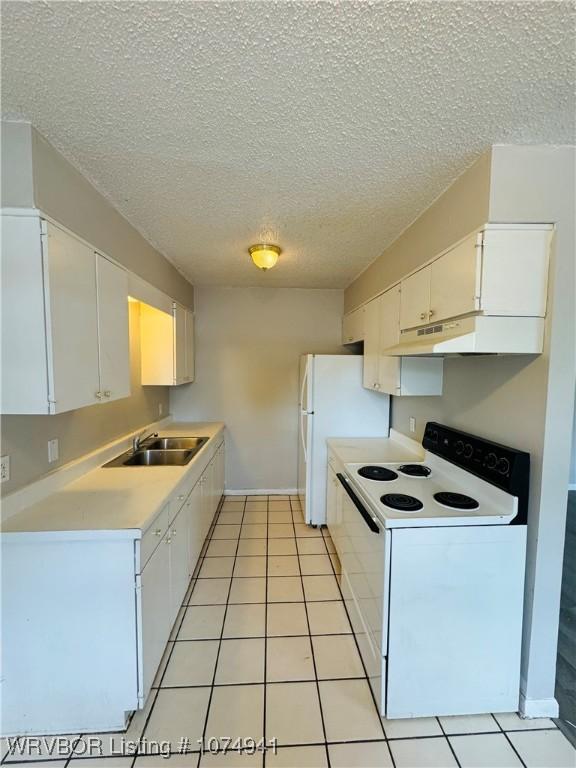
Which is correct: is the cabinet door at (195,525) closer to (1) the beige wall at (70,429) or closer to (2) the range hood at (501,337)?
(1) the beige wall at (70,429)

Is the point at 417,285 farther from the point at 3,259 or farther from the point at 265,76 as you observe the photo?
the point at 3,259

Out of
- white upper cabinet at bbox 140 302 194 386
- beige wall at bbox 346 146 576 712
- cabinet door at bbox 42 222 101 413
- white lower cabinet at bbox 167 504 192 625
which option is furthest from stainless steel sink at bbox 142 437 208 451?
beige wall at bbox 346 146 576 712

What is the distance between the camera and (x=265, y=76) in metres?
1.03

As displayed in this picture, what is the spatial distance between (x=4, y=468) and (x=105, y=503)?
443 millimetres

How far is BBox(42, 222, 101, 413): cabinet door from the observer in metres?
1.33

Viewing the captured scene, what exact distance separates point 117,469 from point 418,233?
237cm

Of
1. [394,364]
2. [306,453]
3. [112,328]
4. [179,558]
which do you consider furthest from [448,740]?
[112,328]

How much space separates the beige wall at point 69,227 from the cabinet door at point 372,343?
1.75 metres

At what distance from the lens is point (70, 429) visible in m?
1.96

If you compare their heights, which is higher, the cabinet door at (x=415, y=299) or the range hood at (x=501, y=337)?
the cabinet door at (x=415, y=299)

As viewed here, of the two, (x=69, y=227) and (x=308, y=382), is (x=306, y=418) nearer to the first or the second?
(x=308, y=382)

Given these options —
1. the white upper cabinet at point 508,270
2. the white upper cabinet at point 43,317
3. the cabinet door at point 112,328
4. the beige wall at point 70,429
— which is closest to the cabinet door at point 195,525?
the beige wall at point 70,429

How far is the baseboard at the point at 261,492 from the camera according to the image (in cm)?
406

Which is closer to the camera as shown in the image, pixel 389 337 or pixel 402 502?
pixel 402 502
